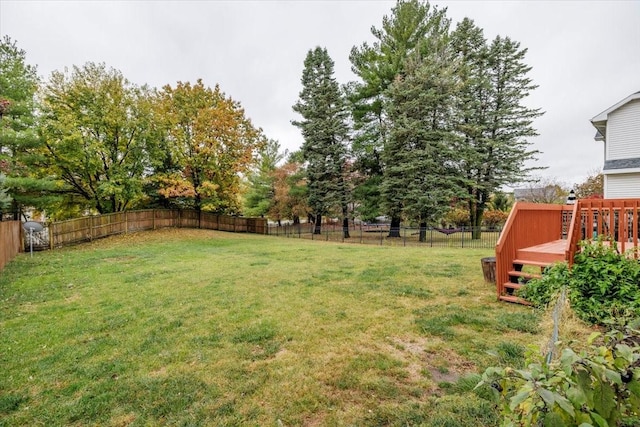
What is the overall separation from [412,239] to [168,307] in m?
15.7

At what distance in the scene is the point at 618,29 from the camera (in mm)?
12086

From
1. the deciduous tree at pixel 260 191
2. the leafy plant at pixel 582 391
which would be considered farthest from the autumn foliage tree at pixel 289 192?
the leafy plant at pixel 582 391

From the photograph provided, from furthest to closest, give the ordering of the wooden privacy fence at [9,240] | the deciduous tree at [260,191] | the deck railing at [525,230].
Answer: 1. the deciduous tree at [260,191]
2. the wooden privacy fence at [9,240]
3. the deck railing at [525,230]

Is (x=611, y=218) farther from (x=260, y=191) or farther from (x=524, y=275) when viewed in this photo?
(x=260, y=191)

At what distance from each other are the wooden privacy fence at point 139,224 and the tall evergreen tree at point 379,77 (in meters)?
9.59

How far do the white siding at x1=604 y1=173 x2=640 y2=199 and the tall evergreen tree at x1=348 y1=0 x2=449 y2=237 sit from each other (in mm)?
9577

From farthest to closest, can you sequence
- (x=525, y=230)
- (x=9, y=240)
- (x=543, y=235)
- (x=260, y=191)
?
(x=260, y=191) < (x=9, y=240) < (x=543, y=235) < (x=525, y=230)

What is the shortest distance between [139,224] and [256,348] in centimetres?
1661

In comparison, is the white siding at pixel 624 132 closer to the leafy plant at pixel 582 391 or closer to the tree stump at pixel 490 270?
the tree stump at pixel 490 270

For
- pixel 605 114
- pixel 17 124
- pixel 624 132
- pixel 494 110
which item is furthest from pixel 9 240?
pixel 494 110

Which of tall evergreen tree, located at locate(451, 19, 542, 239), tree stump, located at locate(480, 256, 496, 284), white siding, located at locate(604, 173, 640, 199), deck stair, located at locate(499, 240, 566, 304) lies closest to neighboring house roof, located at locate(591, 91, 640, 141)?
white siding, located at locate(604, 173, 640, 199)

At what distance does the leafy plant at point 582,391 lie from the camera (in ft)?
2.64

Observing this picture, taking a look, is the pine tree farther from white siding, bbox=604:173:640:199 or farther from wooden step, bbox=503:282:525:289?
white siding, bbox=604:173:640:199

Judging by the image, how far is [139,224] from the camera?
55.5 feet
